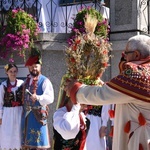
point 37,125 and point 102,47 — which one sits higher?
point 102,47

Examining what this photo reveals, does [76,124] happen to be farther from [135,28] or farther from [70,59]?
[135,28]

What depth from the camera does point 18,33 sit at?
693 centimetres

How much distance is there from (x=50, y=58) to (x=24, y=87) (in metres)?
0.95

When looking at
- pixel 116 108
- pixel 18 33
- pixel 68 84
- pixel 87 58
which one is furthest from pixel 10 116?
pixel 116 108

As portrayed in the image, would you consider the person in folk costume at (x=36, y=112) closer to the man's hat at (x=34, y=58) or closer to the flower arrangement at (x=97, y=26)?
the man's hat at (x=34, y=58)

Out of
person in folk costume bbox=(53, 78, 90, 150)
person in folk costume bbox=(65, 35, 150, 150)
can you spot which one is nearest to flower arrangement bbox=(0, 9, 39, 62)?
person in folk costume bbox=(53, 78, 90, 150)

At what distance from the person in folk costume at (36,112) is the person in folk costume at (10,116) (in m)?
0.14

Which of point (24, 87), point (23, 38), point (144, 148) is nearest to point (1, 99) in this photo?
point (24, 87)

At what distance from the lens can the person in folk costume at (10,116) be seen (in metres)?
6.59

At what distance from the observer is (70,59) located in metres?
3.61

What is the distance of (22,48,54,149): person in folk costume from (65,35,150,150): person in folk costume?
3071 mm

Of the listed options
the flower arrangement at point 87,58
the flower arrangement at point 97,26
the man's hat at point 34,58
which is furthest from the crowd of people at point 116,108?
the flower arrangement at point 97,26

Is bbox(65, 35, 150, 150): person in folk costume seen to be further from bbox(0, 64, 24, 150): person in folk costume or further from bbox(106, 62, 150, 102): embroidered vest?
bbox(0, 64, 24, 150): person in folk costume

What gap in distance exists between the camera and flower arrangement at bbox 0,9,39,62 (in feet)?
22.8
